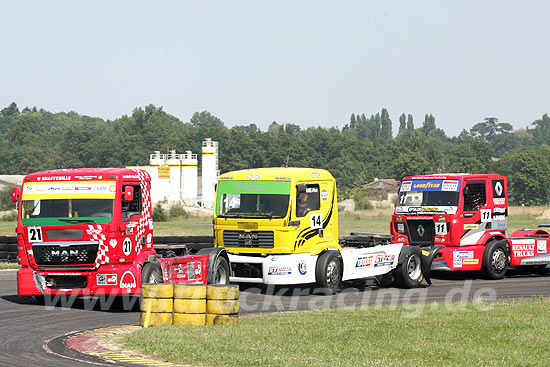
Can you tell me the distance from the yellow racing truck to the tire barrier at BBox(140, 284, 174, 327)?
550cm

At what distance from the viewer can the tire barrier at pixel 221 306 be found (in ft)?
50.9

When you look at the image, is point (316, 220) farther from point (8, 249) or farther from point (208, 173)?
point (208, 173)

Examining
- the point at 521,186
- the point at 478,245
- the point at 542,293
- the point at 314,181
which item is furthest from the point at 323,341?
the point at 521,186

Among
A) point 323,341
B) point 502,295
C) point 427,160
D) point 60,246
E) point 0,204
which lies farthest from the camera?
point 427,160

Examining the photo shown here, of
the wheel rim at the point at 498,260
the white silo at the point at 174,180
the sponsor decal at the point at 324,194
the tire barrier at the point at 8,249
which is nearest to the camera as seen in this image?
the sponsor decal at the point at 324,194

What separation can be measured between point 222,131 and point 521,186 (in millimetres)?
68458

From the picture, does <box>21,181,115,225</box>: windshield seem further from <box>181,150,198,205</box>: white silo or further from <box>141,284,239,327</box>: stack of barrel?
<box>181,150,198,205</box>: white silo

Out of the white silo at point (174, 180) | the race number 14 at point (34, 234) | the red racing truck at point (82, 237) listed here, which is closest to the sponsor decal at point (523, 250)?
the red racing truck at point (82, 237)

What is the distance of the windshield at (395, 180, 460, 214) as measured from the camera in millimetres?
24781

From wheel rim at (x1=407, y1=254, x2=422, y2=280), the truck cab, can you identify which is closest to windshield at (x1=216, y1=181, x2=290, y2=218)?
the truck cab

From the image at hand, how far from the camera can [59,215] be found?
1859cm

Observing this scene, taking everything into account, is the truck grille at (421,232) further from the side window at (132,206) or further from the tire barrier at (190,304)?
the tire barrier at (190,304)

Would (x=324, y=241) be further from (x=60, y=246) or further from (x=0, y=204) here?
(x=0, y=204)

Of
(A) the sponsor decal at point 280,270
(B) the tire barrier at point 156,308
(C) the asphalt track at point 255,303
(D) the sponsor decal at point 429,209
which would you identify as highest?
(D) the sponsor decal at point 429,209
